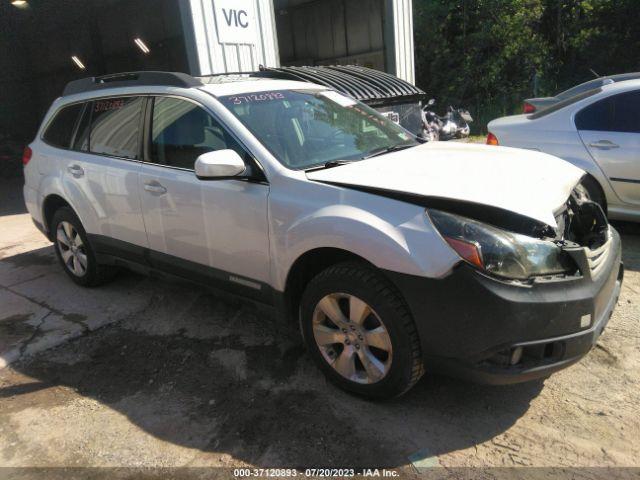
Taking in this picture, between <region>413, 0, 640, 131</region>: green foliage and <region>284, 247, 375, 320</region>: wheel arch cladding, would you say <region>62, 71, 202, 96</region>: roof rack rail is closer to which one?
<region>284, 247, 375, 320</region>: wheel arch cladding

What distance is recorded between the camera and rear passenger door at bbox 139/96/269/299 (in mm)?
3125

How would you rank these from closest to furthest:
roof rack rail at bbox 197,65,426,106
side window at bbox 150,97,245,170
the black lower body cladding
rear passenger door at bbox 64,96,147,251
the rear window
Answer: the black lower body cladding < side window at bbox 150,97,245,170 < rear passenger door at bbox 64,96,147,251 < the rear window < roof rack rail at bbox 197,65,426,106

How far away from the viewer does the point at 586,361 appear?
3115mm

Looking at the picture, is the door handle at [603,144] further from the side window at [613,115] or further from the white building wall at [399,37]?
the white building wall at [399,37]

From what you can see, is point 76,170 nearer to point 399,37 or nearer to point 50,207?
point 50,207

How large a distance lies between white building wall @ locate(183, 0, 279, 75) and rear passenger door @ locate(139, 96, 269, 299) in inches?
140

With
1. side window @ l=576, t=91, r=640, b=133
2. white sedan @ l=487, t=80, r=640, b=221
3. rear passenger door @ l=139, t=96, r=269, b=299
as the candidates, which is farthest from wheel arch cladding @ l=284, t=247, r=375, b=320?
side window @ l=576, t=91, r=640, b=133

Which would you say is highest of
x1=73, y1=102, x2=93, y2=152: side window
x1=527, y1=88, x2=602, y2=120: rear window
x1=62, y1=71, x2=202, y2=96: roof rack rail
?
x1=62, y1=71, x2=202, y2=96: roof rack rail

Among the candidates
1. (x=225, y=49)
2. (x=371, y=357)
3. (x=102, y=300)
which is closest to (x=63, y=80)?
(x=225, y=49)

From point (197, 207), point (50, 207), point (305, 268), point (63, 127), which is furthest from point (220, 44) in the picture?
point (305, 268)

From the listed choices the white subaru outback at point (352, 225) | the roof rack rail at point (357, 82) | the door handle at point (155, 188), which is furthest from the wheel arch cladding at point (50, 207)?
the roof rack rail at point (357, 82)

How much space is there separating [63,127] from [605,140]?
500 centimetres

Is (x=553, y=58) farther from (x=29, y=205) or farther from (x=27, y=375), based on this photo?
(x=27, y=375)

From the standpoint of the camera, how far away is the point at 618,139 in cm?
484
